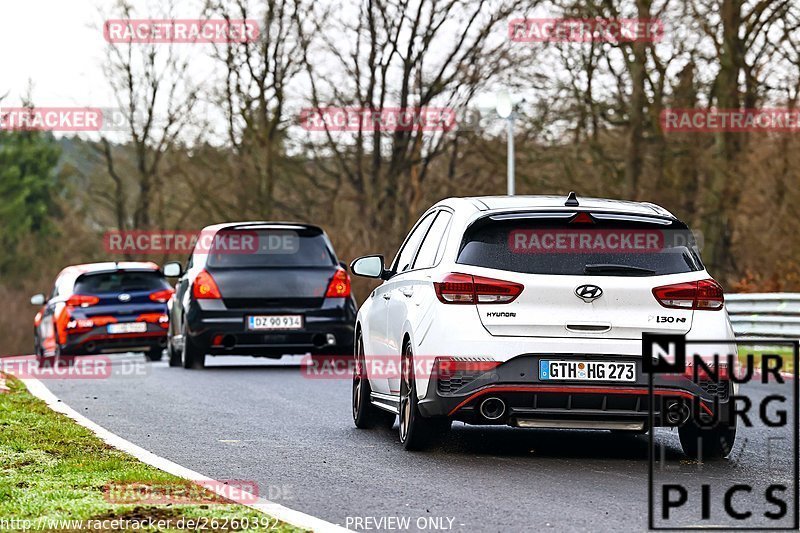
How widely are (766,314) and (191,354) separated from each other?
8.95 m

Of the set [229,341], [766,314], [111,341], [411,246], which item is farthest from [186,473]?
[766,314]

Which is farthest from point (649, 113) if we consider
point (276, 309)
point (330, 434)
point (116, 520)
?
point (116, 520)

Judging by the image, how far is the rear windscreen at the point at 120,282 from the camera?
24250 millimetres

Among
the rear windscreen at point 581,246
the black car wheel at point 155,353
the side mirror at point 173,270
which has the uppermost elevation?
the rear windscreen at point 581,246

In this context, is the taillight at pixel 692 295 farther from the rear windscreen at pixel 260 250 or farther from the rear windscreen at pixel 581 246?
the rear windscreen at pixel 260 250

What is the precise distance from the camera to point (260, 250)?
19344 millimetres

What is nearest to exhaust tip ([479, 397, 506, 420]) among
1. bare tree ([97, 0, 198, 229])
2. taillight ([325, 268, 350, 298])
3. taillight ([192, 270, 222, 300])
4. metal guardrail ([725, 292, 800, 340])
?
taillight ([325, 268, 350, 298])

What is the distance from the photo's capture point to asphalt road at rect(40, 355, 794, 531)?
7.39 m

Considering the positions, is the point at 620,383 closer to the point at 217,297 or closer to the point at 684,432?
the point at 684,432

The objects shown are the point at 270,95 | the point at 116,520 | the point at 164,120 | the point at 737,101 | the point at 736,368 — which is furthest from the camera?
the point at 164,120

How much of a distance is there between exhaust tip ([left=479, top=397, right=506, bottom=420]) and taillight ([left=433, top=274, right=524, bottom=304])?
0.60m

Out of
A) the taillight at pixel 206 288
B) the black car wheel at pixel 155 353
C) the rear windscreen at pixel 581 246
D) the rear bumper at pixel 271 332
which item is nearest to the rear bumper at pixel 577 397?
the rear windscreen at pixel 581 246

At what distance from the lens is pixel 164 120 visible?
5100cm

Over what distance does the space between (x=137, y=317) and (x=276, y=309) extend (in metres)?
5.61
